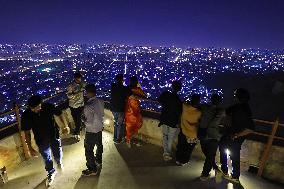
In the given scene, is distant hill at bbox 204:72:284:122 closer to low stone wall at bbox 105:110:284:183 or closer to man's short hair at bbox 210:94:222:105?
low stone wall at bbox 105:110:284:183

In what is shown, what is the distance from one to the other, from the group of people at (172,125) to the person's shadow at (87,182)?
4.4 inches

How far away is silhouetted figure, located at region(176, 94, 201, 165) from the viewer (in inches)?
214

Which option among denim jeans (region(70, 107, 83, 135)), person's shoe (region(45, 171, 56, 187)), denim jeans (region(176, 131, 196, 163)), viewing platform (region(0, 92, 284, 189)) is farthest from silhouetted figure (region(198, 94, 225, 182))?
denim jeans (region(70, 107, 83, 135))

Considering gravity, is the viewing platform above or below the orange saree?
below

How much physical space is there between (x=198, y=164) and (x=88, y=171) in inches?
98.4

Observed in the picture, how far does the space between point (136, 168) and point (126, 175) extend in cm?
36

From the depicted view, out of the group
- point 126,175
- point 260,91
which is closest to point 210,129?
point 126,175

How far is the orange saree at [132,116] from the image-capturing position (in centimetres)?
651

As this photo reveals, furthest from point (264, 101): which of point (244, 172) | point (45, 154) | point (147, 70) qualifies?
point (147, 70)

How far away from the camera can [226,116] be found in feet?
16.6

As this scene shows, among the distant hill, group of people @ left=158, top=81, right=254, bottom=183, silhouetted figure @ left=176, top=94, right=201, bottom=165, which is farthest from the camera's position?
the distant hill

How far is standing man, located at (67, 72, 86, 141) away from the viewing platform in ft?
2.46

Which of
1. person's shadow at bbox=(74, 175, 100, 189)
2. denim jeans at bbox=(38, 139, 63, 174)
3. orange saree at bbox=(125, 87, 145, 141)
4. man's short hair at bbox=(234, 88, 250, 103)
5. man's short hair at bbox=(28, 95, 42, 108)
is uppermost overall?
man's short hair at bbox=(234, 88, 250, 103)

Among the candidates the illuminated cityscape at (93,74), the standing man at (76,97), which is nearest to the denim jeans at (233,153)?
the standing man at (76,97)
